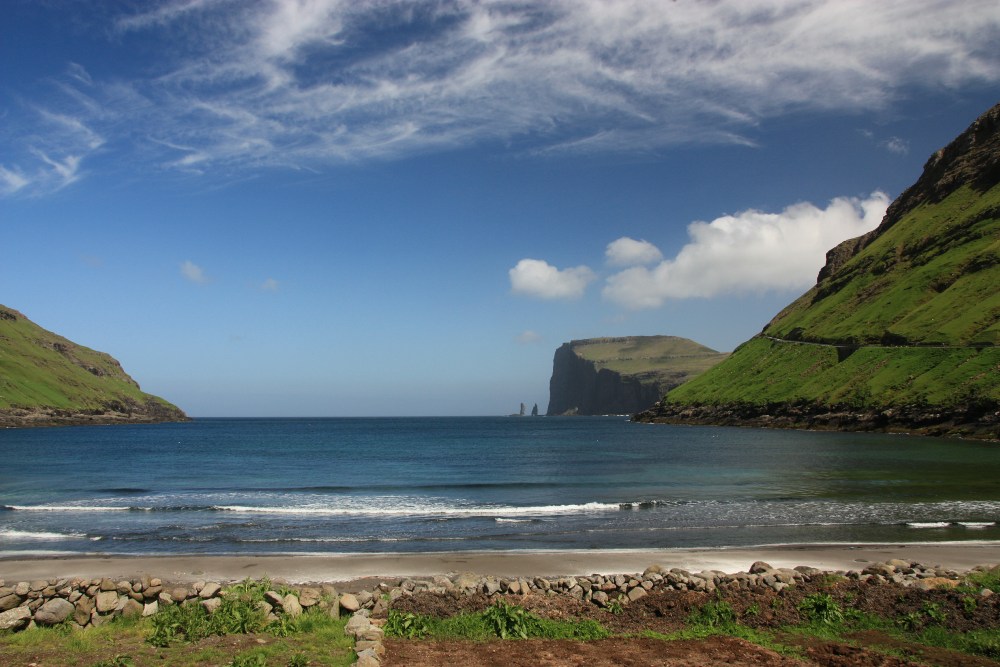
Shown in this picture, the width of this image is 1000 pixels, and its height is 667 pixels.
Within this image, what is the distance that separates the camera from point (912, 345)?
469 ft

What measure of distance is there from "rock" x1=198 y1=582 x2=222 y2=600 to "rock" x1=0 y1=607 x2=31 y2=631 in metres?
4.11

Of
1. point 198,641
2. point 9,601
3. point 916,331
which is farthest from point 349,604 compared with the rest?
point 916,331

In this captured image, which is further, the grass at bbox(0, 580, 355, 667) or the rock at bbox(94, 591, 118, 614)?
the rock at bbox(94, 591, 118, 614)

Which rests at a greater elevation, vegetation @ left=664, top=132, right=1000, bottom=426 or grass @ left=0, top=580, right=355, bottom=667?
vegetation @ left=664, top=132, right=1000, bottom=426

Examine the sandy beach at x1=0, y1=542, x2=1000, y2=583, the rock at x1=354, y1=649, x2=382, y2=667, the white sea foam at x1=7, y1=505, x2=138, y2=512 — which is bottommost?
the white sea foam at x1=7, y1=505, x2=138, y2=512

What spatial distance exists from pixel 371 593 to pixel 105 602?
7.28 metres

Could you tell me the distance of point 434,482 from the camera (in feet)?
190

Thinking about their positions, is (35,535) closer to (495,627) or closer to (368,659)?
(368,659)

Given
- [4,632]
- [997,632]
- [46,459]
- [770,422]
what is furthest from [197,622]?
[770,422]

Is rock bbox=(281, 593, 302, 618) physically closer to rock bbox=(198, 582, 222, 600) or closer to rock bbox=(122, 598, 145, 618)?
rock bbox=(198, 582, 222, 600)

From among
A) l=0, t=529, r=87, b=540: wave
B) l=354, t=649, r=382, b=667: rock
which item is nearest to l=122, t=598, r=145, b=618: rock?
l=354, t=649, r=382, b=667: rock

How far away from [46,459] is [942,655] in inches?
4248

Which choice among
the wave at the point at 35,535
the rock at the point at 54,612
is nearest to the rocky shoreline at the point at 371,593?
the rock at the point at 54,612

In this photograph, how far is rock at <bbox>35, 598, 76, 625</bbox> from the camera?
52.9 ft
